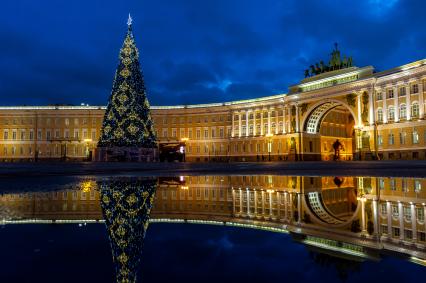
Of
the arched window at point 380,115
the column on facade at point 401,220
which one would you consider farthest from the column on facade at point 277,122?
the column on facade at point 401,220

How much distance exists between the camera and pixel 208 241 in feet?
10.4

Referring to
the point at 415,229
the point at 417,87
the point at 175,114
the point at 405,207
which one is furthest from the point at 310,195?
the point at 175,114

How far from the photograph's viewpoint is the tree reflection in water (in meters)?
2.39

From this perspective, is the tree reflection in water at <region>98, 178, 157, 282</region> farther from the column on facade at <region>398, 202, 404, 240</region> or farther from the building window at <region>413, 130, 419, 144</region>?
the building window at <region>413, 130, 419, 144</region>

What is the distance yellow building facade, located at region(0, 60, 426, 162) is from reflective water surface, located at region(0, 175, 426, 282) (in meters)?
45.0

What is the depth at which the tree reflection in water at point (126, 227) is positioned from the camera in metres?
2.39

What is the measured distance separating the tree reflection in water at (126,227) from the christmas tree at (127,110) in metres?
32.4

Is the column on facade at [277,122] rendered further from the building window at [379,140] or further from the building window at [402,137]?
the building window at [402,137]

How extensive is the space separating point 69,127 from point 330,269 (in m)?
82.4

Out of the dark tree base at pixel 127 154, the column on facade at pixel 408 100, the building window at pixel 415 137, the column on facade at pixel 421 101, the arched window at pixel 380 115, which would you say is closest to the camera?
the dark tree base at pixel 127 154

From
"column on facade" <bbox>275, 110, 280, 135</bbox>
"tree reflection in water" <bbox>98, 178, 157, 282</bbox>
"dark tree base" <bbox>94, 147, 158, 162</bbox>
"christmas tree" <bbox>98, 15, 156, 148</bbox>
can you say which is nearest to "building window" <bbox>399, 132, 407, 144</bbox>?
"column on facade" <bbox>275, 110, 280, 135</bbox>

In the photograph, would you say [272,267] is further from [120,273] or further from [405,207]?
[405,207]

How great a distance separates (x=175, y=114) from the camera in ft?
260

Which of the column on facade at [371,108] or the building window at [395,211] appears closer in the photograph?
the building window at [395,211]
